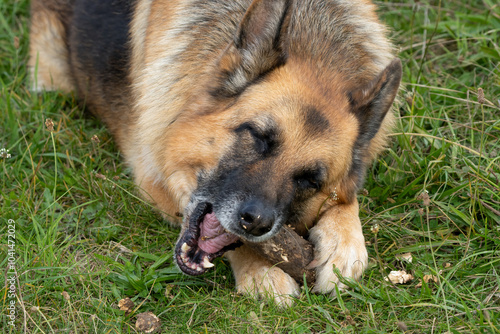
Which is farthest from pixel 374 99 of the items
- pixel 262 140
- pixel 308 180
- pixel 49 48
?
pixel 49 48

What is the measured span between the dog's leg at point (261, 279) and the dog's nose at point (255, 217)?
1.47 feet

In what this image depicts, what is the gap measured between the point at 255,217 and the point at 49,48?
3.18 meters

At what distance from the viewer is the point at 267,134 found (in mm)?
3100

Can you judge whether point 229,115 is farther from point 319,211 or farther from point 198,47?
point 319,211

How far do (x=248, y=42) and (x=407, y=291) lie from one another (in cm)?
179

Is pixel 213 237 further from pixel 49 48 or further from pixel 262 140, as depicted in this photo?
pixel 49 48

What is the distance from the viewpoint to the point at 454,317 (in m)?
3.12

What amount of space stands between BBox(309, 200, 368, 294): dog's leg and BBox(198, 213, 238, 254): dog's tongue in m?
0.55

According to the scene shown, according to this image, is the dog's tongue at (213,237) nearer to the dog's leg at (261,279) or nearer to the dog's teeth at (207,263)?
the dog's teeth at (207,263)

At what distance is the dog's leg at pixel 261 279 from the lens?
3.31 metres

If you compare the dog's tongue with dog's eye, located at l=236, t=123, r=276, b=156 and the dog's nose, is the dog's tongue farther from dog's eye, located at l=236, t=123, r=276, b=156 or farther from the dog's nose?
dog's eye, located at l=236, t=123, r=276, b=156

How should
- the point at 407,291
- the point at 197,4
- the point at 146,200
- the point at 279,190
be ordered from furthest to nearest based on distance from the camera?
the point at 146,200 → the point at 197,4 → the point at 407,291 → the point at 279,190

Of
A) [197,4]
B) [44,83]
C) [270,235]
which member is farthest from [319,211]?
[44,83]

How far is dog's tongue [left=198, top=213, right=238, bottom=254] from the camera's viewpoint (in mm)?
3365
